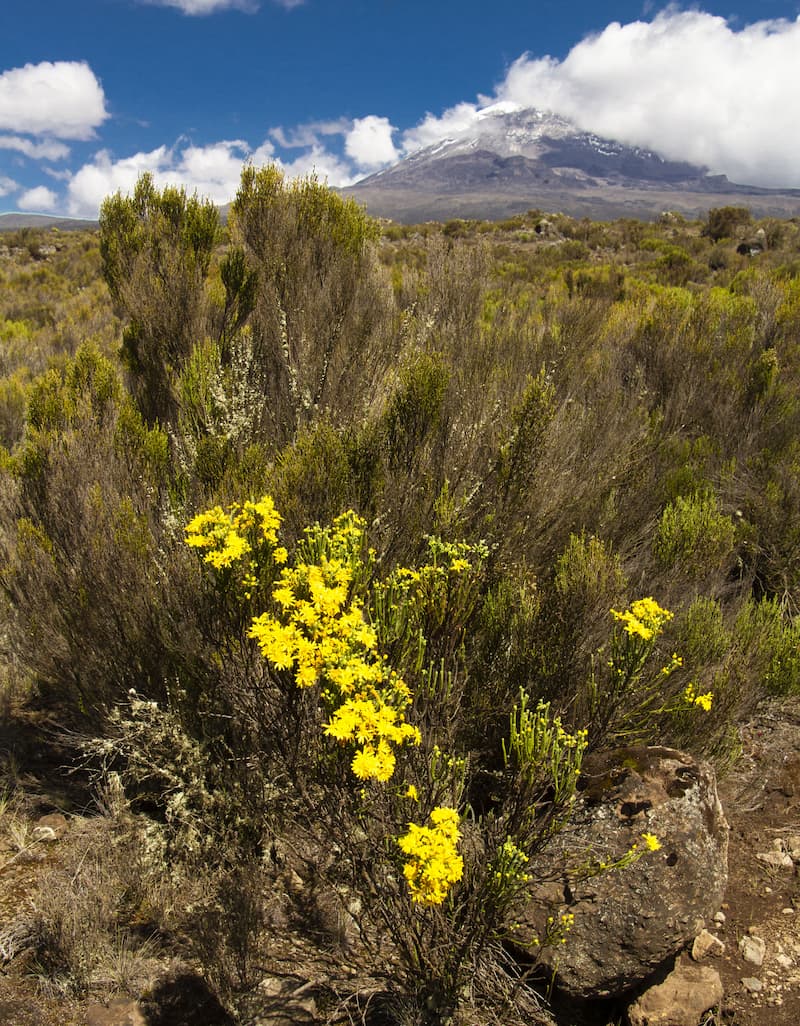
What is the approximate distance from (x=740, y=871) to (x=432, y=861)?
267cm

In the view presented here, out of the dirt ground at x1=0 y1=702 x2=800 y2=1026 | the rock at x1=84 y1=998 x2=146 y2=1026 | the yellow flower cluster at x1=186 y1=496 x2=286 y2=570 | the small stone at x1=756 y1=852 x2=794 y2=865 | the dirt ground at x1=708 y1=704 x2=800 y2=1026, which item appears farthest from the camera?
the small stone at x1=756 y1=852 x2=794 y2=865

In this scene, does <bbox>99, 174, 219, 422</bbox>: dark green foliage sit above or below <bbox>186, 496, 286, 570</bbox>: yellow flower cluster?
above

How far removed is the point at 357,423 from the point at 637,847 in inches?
129

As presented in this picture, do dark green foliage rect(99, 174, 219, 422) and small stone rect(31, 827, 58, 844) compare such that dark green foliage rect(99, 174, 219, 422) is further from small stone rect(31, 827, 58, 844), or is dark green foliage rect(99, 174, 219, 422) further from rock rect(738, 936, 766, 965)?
rock rect(738, 936, 766, 965)

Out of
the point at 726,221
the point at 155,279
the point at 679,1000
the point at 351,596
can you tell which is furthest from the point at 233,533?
the point at 726,221

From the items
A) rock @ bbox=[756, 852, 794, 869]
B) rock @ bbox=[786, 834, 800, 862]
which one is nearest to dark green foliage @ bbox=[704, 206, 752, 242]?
rock @ bbox=[786, 834, 800, 862]

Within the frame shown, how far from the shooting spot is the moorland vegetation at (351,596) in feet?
6.87

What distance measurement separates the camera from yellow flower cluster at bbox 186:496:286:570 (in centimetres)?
186

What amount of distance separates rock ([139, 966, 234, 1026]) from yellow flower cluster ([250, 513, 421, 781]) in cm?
153

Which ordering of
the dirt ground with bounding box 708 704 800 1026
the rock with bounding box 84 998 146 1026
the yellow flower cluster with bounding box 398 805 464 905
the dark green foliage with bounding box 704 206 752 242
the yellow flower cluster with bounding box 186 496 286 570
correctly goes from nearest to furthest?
the yellow flower cluster with bounding box 398 805 464 905
the yellow flower cluster with bounding box 186 496 286 570
the rock with bounding box 84 998 146 1026
the dirt ground with bounding box 708 704 800 1026
the dark green foliage with bounding box 704 206 752 242

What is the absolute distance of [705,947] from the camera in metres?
2.74

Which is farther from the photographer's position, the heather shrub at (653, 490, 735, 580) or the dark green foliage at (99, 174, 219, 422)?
the dark green foliage at (99, 174, 219, 422)

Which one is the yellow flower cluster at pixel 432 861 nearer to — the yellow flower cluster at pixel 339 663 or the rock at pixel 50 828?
the yellow flower cluster at pixel 339 663

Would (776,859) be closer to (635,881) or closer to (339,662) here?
(635,881)
